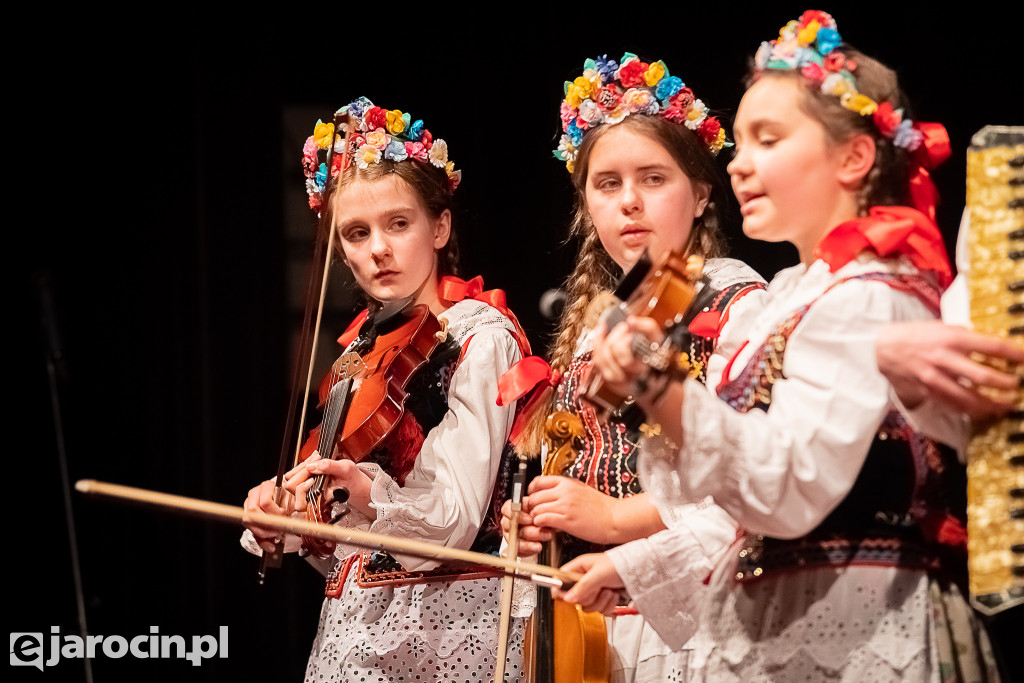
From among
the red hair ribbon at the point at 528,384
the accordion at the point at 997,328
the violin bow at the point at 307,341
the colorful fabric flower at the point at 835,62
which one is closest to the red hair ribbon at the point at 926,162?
the colorful fabric flower at the point at 835,62

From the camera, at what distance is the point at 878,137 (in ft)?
5.70

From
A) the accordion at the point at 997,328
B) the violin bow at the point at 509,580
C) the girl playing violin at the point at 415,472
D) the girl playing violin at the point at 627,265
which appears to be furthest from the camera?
the girl playing violin at the point at 415,472

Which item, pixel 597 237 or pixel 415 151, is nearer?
pixel 597 237

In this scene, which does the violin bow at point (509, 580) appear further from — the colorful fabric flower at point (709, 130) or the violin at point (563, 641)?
the colorful fabric flower at point (709, 130)

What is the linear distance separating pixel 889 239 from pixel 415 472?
1194mm

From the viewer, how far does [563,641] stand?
2.01 m

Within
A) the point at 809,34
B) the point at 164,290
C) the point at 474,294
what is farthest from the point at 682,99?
the point at 164,290

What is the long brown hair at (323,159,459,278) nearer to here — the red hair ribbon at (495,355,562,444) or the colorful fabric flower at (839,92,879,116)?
the red hair ribbon at (495,355,562,444)

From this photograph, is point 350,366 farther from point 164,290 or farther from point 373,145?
point 164,290

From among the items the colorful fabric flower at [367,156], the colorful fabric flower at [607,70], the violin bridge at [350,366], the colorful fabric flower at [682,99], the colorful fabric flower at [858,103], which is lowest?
the colorful fabric flower at [858,103]

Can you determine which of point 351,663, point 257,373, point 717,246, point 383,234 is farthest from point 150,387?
point 717,246

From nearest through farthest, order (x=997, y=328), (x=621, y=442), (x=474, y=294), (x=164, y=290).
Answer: (x=997, y=328)
(x=621, y=442)
(x=474, y=294)
(x=164, y=290)

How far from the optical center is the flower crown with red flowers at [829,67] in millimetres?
1718

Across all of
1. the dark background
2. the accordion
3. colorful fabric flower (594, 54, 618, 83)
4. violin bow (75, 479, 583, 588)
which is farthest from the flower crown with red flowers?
the dark background
